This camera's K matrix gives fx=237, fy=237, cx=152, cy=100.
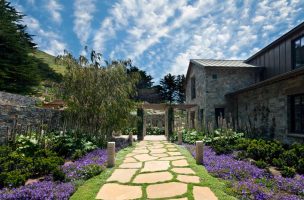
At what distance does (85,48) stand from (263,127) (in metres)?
9.51

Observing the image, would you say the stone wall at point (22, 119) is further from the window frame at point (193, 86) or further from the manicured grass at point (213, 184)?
the window frame at point (193, 86)

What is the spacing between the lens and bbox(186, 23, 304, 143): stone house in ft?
31.2

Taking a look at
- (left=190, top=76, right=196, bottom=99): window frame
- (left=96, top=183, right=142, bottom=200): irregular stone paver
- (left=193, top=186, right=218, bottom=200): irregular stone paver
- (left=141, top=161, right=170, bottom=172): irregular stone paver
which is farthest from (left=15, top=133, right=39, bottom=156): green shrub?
(left=190, top=76, right=196, bottom=99): window frame

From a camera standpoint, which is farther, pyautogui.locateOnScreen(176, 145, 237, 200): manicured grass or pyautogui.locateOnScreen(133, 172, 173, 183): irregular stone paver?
pyautogui.locateOnScreen(133, 172, 173, 183): irregular stone paver

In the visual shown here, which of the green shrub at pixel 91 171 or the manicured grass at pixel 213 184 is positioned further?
the green shrub at pixel 91 171

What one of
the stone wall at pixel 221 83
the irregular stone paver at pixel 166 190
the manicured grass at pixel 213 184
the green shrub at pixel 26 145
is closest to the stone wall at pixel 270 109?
the stone wall at pixel 221 83

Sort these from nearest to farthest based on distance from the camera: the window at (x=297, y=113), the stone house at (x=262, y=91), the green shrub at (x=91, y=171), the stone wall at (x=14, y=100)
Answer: the green shrub at (x=91, y=171) < the window at (x=297, y=113) < the stone house at (x=262, y=91) < the stone wall at (x=14, y=100)

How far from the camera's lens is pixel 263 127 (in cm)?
1144

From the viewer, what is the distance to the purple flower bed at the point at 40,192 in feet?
14.4

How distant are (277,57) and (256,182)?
10727mm

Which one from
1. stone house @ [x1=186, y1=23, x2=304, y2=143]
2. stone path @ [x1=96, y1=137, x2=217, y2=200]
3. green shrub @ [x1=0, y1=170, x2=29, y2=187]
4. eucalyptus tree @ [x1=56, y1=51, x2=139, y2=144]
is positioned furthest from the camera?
eucalyptus tree @ [x1=56, y1=51, x2=139, y2=144]

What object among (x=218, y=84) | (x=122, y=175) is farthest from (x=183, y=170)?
(x=218, y=84)

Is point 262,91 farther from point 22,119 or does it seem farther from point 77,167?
point 22,119

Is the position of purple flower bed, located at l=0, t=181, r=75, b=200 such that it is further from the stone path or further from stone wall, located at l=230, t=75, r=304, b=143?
stone wall, located at l=230, t=75, r=304, b=143
